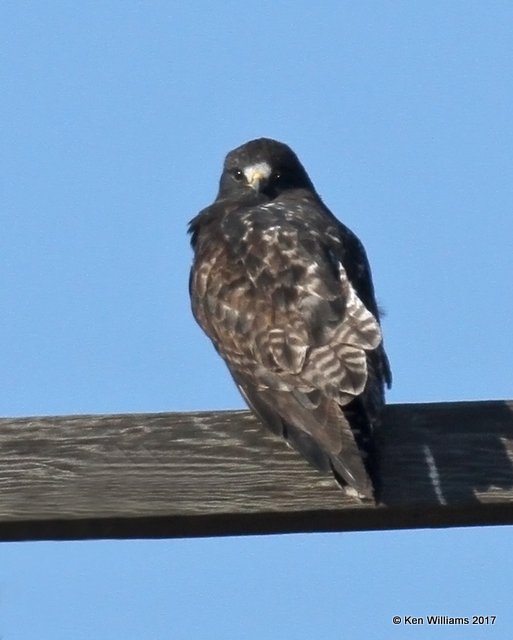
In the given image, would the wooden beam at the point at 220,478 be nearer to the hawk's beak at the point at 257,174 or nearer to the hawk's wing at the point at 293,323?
the hawk's wing at the point at 293,323

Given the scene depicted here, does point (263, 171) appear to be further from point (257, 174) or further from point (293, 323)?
point (293, 323)

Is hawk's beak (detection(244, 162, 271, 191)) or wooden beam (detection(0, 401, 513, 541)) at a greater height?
hawk's beak (detection(244, 162, 271, 191))

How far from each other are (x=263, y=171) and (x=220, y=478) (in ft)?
11.8

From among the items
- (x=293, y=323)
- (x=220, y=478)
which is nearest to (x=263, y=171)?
(x=293, y=323)

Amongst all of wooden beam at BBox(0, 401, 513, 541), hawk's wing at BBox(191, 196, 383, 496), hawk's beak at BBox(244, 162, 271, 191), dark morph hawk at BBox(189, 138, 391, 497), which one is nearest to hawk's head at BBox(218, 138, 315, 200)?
hawk's beak at BBox(244, 162, 271, 191)

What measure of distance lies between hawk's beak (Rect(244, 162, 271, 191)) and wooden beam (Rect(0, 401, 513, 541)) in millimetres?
3232

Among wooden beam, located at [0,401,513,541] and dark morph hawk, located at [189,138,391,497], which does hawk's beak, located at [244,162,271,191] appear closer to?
dark morph hawk, located at [189,138,391,497]

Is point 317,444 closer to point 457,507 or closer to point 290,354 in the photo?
point 457,507

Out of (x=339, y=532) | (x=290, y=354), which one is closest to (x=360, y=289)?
(x=290, y=354)

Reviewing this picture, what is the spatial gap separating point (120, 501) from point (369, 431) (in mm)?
679

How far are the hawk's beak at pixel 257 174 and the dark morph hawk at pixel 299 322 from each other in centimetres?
51

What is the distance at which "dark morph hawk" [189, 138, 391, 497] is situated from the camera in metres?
3.09

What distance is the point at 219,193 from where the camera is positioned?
6.35 metres

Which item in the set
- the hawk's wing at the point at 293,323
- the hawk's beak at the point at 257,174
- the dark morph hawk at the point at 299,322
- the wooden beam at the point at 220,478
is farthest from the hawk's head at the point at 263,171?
the wooden beam at the point at 220,478
